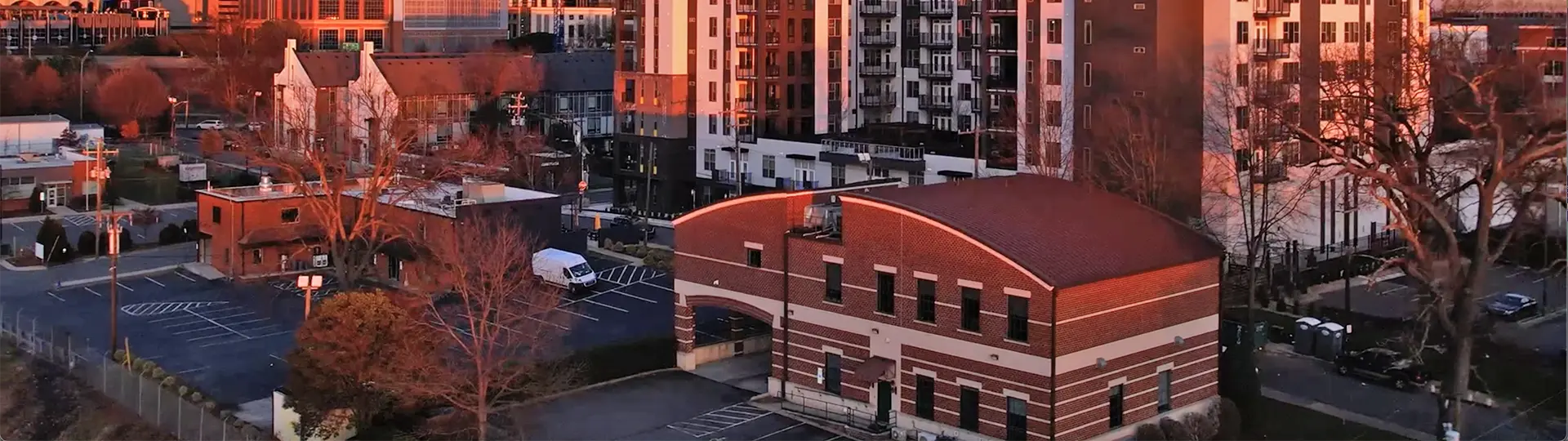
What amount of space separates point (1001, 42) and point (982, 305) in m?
23.7

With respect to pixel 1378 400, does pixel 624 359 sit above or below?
above

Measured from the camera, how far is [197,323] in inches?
1382

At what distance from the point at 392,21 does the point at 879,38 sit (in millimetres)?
59221

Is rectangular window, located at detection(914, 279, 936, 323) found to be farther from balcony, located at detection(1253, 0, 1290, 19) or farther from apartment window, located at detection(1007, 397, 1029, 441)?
balcony, located at detection(1253, 0, 1290, 19)

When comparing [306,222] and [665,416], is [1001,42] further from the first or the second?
[665,416]

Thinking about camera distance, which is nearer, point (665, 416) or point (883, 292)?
point (883, 292)

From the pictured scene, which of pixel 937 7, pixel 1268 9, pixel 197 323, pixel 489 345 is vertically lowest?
pixel 197 323

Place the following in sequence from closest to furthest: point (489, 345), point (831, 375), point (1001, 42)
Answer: point (489, 345)
point (831, 375)
point (1001, 42)

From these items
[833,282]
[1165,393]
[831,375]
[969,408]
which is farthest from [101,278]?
[1165,393]

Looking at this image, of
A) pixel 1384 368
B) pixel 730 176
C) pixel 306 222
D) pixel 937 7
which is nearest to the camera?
pixel 1384 368

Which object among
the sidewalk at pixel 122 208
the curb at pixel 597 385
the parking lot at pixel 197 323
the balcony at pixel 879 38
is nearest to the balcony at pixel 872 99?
the balcony at pixel 879 38

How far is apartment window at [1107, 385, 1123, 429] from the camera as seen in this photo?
82.2ft

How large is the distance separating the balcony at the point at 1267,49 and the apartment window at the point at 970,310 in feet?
64.8

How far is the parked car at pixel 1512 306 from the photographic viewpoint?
3434 cm
